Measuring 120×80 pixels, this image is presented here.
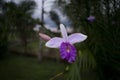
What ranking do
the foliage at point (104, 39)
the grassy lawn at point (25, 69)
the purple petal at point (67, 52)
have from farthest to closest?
the grassy lawn at point (25, 69) < the foliage at point (104, 39) < the purple petal at point (67, 52)

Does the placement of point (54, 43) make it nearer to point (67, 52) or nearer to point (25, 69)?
point (67, 52)

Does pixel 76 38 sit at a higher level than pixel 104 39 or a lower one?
higher

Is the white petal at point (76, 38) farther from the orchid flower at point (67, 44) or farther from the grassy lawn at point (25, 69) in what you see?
the grassy lawn at point (25, 69)

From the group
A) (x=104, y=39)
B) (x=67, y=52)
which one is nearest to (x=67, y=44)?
(x=67, y=52)

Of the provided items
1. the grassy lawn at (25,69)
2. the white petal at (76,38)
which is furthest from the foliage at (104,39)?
the grassy lawn at (25,69)

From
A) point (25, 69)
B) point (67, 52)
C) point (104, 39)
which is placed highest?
point (67, 52)
